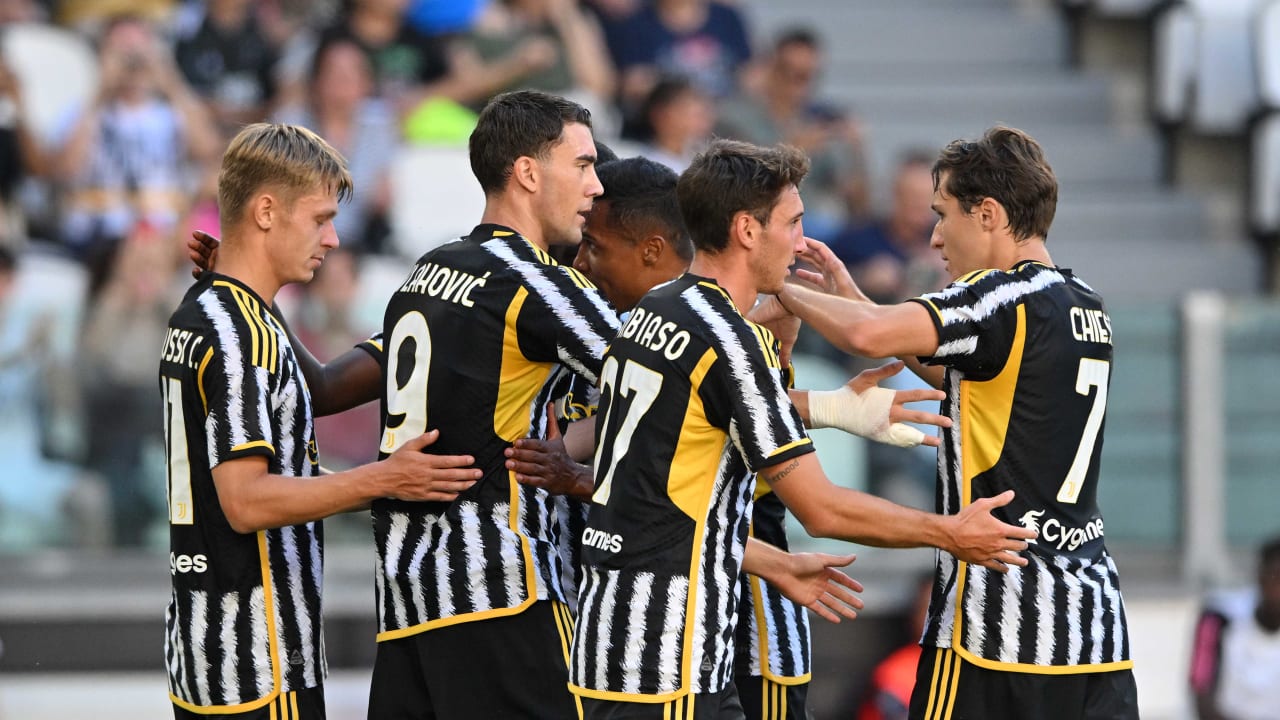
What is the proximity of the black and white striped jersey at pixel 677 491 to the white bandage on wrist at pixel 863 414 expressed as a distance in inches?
13.2

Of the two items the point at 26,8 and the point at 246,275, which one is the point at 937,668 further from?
the point at 26,8

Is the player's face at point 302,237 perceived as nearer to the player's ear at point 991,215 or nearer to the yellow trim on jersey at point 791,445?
the yellow trim on jersey at point 791,445

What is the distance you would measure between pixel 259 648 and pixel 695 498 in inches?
51.0

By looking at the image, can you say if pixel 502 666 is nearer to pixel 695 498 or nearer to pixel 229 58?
pixel 695 498

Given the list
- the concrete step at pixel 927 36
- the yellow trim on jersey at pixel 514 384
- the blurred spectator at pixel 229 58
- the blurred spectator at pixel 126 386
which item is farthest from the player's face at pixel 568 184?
the concrete step at pixel 927 36

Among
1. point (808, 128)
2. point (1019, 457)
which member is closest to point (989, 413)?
point (1019, 457)

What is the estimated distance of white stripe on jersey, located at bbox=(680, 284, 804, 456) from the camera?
4238 mm

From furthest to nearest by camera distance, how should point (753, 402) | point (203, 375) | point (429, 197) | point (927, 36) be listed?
point (927, 36) < point (429, 197) < point (203, 375) < point (753, 402)

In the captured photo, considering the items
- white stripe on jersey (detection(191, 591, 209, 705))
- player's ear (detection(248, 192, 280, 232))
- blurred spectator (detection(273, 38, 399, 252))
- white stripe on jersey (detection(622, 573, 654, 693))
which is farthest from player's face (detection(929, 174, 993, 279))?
blurred spectator (detection(273, 38, 399, 252))

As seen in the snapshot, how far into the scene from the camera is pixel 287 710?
185 inches

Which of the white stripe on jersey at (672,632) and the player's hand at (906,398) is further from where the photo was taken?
the player's hand at (906,398)

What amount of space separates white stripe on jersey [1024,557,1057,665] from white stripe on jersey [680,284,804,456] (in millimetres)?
810

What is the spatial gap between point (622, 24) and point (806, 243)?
24.8 feet

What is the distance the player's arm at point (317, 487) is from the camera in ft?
14.8
